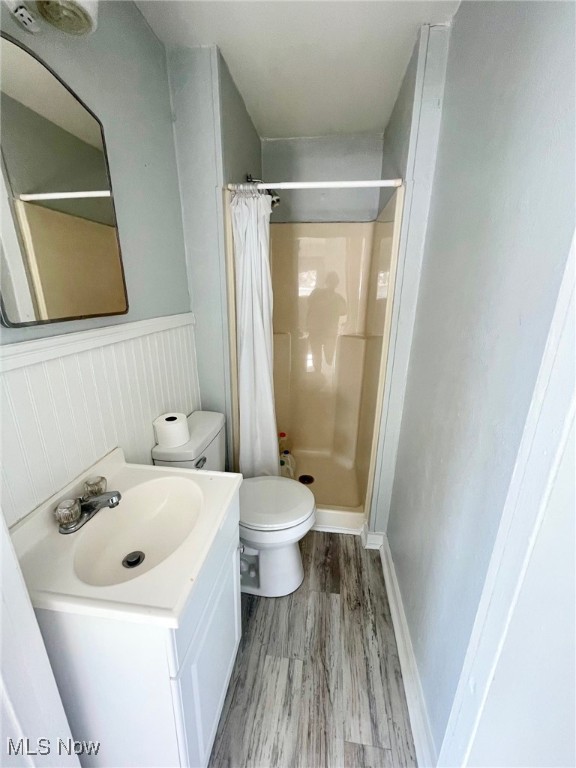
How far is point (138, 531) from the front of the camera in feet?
3.12

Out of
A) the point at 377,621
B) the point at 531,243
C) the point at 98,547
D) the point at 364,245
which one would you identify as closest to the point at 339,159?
the point at 364,245

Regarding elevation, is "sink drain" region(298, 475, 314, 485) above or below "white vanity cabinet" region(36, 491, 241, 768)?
below

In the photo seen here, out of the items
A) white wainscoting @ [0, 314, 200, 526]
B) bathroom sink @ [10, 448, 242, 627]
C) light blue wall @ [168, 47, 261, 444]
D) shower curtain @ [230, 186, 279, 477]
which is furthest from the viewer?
shower curtain @ [230, 186, 279, 477]

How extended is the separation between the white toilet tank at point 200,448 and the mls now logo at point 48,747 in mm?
751

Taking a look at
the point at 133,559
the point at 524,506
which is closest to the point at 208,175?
the point at 133,559

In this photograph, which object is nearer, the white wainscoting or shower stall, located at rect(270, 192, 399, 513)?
the white wainscoting

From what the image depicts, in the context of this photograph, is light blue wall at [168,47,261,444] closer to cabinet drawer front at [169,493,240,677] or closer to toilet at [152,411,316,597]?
toilet at [152,411,316,597]

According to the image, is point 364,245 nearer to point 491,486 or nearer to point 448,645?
point 491,486

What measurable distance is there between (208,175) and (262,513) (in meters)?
1.54

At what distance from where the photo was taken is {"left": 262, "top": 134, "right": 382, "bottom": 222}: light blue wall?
2.06 m

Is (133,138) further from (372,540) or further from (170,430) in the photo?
(372,540)

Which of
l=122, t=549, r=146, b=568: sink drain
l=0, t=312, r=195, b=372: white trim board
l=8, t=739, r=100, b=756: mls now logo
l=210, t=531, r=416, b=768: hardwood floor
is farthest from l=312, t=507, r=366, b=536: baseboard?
l=0, t=312, r=195, b=372: white trim board

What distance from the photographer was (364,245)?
2209 mm

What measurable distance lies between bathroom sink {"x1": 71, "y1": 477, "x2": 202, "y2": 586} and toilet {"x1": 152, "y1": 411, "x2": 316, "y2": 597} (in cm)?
27
